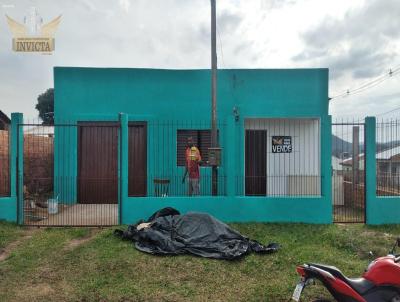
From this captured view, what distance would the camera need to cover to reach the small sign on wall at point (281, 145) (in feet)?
38.7

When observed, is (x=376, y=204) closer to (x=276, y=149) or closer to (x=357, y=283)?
(x=276, y=149)

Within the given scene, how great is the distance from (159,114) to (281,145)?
3.85 meters

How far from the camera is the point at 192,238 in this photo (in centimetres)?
655

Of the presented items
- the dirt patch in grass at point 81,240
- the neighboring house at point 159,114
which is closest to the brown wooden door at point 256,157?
the neighboring house at point 159,114

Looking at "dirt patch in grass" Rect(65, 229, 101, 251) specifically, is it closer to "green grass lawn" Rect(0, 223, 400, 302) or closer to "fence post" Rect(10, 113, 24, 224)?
"green grass lawn" Rect(0, 223, 400, 302)

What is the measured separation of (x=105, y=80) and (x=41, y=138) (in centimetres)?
370

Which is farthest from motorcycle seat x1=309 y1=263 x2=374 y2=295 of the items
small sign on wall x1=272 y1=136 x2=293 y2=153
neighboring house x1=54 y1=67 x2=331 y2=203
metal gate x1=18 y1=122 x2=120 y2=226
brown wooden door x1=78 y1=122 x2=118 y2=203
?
brown wooden door x1=78 y1=122 x2=118 y2=203

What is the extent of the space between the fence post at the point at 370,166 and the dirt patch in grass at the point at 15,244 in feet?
23.0

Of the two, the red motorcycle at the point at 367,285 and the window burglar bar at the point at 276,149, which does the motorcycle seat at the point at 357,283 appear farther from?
the window burglar bar at the point at 276,149

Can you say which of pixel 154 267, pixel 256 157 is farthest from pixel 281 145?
pixel 154 267

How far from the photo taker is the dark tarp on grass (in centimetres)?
625

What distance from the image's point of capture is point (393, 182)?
8.95m

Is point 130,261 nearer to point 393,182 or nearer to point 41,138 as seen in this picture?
point 393,182

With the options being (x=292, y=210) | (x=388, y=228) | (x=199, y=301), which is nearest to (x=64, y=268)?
(x=199, y=301)
